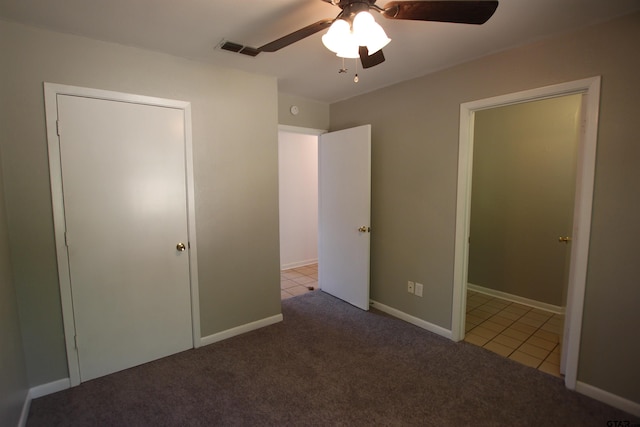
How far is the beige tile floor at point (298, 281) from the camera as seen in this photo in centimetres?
400

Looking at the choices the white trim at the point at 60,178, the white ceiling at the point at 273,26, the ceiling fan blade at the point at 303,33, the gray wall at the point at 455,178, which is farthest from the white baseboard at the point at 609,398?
the white trim at the point at 60,178

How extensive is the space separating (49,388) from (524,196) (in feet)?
14.8

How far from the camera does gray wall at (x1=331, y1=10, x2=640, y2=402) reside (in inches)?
72.4

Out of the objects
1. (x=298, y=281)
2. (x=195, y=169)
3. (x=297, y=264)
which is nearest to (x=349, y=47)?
(x=195, y=169)

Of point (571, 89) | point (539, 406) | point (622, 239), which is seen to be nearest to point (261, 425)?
point (539, 406)

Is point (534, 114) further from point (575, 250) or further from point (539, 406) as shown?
point (539, 406)

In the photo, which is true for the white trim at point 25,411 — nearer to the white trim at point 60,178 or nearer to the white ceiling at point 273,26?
the white trim at point 60,178

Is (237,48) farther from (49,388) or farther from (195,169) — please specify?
(49,388)

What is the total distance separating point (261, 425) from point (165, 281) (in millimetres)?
1286

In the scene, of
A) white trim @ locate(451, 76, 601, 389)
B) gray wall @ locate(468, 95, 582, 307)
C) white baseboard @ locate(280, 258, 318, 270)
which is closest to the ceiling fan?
white trim @ locate(451, 76, 601, 389)

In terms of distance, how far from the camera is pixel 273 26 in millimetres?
1907

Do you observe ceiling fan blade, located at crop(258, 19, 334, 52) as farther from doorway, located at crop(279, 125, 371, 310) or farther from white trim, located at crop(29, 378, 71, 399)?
white trim, located at crop(29, 378, 71, 399)

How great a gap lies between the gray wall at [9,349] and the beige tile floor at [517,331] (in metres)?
3.14

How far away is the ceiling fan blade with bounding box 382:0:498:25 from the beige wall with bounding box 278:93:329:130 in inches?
83.7
